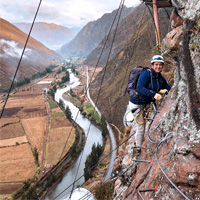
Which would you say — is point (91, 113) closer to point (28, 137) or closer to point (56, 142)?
point (56, 142)

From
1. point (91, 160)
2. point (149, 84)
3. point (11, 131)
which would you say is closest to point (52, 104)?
point (11, 131)

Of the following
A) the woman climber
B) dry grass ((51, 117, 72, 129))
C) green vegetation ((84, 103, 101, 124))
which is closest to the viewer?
the woman climber

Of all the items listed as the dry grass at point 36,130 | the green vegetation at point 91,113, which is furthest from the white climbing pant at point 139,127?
the green vegetation at point 91,113

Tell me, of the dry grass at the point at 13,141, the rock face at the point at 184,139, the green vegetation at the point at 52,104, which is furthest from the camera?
the green vegetation at the point at 52,104

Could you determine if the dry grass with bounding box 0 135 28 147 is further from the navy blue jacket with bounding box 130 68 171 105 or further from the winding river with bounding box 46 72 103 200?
the navy blue jacket with bounding box 130 68 171 105

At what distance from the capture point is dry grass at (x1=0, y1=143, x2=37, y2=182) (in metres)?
34.1

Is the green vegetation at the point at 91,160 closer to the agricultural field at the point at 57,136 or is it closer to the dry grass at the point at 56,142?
the agricultural field at the point at 57,136

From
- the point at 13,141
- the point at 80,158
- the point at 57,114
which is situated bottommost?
the point at 80,158

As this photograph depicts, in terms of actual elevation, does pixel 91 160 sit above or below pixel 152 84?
below

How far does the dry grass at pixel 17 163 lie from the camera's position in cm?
3412

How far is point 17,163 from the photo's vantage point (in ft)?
125

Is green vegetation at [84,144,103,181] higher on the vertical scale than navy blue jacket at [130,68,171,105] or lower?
lower

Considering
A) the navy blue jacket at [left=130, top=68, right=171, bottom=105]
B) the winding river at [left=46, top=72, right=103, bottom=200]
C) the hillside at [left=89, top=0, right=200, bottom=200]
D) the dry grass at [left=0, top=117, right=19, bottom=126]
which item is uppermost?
the dry grass at [left=0, top=117, right=19, bottom=126]

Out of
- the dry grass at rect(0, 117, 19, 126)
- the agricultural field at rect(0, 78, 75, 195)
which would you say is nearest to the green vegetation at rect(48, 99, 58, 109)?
the agricultural field at rect(0, 78, 75, 195)
